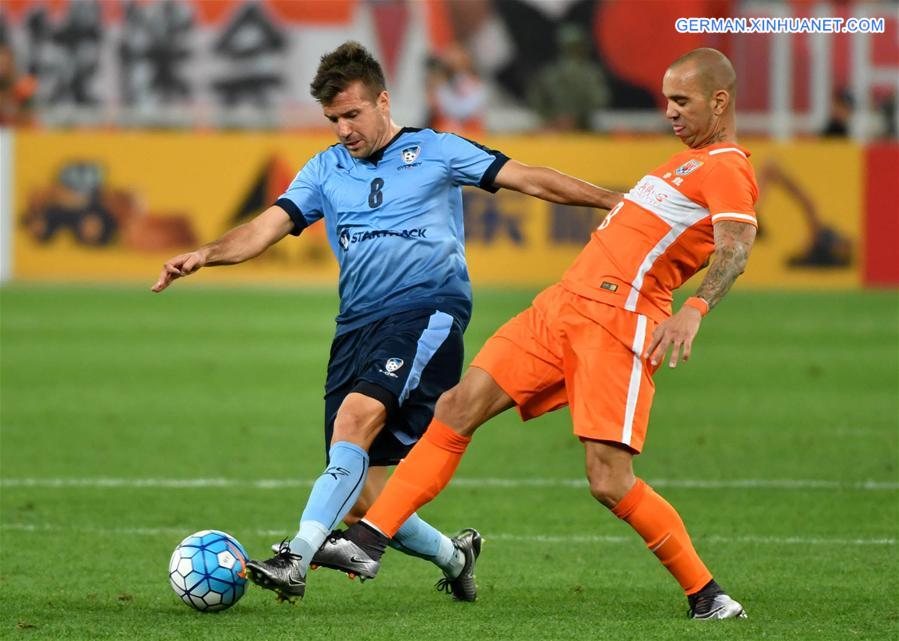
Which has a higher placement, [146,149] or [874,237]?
[146,149]

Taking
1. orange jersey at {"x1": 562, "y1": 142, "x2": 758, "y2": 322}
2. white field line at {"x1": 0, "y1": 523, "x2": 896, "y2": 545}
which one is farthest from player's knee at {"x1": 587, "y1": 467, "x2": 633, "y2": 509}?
white field line at {"x1": 0, "y1": 523, "x2": 896, "y2": 545}

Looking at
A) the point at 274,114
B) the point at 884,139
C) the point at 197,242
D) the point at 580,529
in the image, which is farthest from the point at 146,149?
the point at 580,529

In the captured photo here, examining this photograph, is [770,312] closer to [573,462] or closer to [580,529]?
[573,462]

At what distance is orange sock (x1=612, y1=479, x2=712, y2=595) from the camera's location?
5.89 metres

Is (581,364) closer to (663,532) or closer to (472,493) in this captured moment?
(663,532)

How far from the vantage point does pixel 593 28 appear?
28141mm

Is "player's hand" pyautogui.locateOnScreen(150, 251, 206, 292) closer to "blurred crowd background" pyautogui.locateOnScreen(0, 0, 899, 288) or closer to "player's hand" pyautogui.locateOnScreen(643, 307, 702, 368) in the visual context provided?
"player's hand" pyautogui.locateOnScreen(643, 307, 702, 368)

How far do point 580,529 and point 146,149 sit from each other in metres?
15.0

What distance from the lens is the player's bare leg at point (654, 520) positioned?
19.1 feet

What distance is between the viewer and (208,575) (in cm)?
596

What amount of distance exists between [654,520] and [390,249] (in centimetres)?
148

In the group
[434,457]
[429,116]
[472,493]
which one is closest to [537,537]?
[472,493]

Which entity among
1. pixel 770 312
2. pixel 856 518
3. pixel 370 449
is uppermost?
pixel 370 449

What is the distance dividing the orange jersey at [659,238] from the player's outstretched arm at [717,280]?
0.48ft
